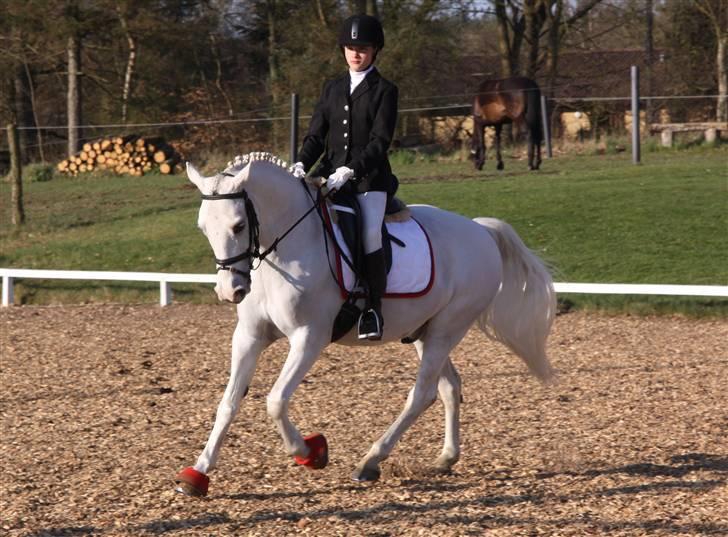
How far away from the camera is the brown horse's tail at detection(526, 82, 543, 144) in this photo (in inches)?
833

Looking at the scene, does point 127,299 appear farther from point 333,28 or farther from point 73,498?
point 333,28

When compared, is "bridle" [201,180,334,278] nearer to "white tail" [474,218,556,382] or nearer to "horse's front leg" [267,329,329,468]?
"horse's front leg" [267,329,329,468]

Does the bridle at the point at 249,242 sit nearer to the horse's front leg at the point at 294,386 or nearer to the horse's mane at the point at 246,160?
the horse's mane at the point at 246,160

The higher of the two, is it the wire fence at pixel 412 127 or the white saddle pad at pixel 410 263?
the wire fence at pixel 412 127

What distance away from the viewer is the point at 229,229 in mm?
5238

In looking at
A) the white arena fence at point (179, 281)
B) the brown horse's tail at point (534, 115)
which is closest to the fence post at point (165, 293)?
the white arena fence at point (179, 281)

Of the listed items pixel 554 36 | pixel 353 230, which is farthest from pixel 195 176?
pixel 554 36

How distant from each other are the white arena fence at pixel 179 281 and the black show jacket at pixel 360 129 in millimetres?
6151

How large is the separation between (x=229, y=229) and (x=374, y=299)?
3.82 feet

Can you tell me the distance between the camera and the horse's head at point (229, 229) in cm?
523

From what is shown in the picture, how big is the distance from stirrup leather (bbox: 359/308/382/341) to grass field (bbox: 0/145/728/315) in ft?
23.8

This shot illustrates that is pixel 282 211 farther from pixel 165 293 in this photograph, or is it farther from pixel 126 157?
pixel 126 157

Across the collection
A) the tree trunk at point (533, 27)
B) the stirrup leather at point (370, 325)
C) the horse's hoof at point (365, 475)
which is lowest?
the horse's hoof at point (365, 475)

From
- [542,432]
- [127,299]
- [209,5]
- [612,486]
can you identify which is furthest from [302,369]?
[209,5]
